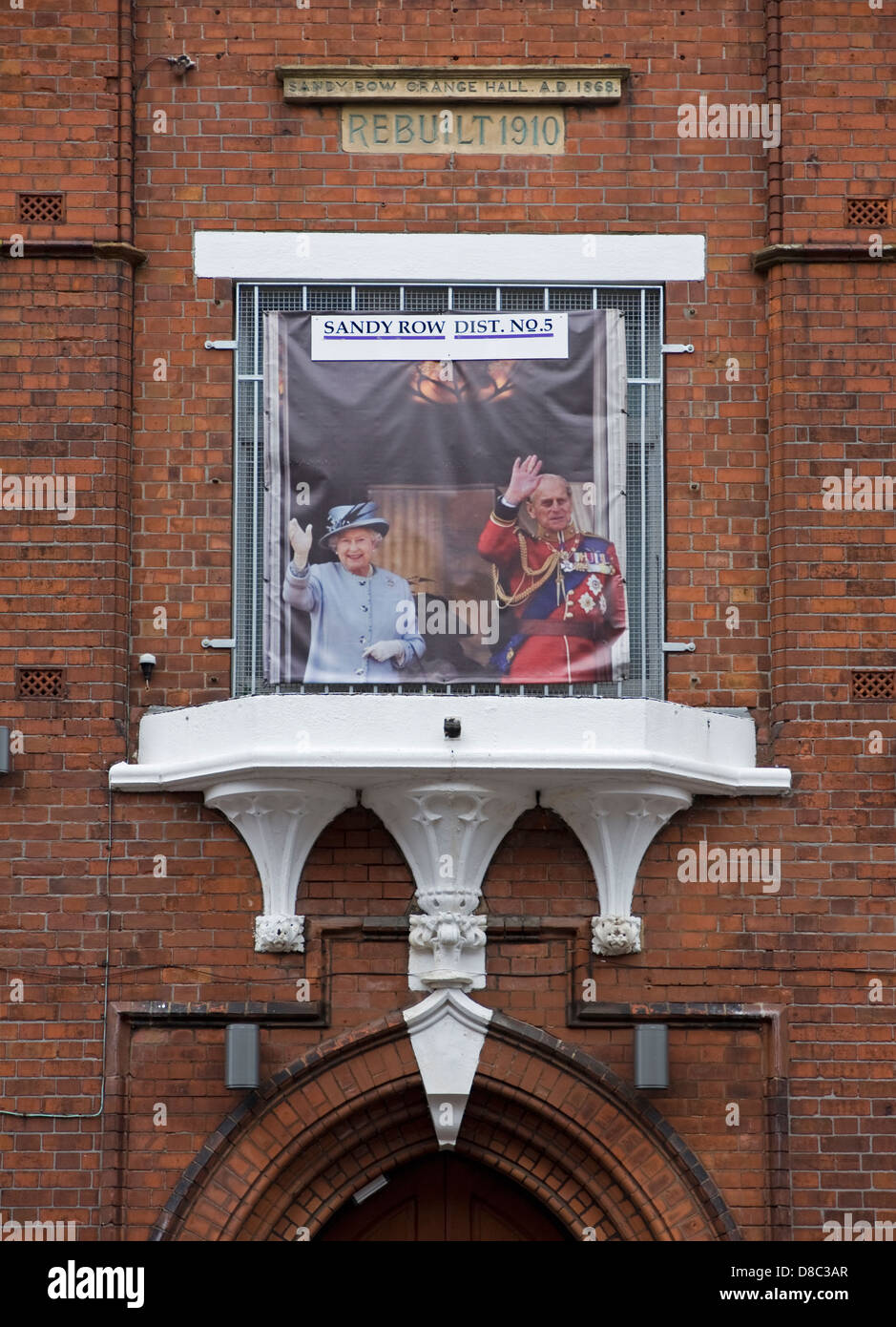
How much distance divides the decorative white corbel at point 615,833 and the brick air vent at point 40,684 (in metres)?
2.79

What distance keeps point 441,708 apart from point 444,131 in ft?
11.7

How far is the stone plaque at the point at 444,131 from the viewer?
13758 millimetres

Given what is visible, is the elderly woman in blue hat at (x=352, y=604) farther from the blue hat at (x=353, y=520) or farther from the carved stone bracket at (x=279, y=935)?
the carved stone bracket at (x=279, y=935)

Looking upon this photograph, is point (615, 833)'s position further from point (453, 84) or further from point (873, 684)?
point (453, 84)

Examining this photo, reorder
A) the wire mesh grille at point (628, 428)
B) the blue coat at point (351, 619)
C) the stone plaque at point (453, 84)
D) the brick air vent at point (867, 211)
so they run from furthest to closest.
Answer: the stone plaque at point (453, 84) → the brick air vent at point (867, 211) → the wire mesh grille at point (628, 428) → the blue coat at point (351, 619)

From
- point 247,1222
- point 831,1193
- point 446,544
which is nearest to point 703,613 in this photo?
point 446,544

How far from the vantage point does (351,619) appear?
42.9 feet

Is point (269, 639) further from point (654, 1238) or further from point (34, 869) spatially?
point (654, 1238)

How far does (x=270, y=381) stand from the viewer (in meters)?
13.4

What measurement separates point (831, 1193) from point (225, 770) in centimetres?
401

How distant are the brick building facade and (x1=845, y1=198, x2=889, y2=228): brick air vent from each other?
2 cm

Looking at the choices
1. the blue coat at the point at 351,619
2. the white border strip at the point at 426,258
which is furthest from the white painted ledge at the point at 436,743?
the white border strip at the point at 426,258

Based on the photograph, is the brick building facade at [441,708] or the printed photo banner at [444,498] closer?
the brick building facade at [441,708]

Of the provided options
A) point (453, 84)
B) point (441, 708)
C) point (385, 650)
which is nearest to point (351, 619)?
point (385, 650)
